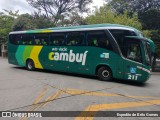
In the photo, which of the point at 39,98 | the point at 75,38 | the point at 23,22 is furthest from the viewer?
the point at 23,22

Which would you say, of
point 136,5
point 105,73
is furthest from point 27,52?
point 136,5

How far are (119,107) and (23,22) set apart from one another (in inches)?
1114

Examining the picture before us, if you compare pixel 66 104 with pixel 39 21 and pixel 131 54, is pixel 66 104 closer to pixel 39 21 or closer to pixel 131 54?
pixel 131 54

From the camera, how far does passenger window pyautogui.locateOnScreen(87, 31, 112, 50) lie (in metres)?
11.0

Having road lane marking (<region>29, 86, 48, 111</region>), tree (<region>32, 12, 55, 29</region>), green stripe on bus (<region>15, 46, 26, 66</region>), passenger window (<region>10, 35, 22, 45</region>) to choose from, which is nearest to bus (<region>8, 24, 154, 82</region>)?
green stripe on bus (<region>15, 46, 26, 66</region>)

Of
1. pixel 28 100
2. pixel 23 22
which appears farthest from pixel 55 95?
pixel 23 22

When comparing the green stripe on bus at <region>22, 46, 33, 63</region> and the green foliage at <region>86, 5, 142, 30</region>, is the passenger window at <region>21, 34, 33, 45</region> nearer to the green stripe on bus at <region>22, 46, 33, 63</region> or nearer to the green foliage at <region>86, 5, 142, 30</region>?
the green stripe on bus at <region>22, 46, 33, 63</region>

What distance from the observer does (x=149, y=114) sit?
5.67m

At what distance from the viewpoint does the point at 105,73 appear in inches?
449

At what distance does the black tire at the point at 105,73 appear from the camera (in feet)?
37.2

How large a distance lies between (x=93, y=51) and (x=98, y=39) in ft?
2.57

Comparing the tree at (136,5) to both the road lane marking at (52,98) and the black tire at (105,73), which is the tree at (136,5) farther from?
the road lane marking at (52,98)

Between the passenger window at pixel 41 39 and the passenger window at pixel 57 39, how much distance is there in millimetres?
482

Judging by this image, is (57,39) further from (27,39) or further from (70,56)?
(27,39)
